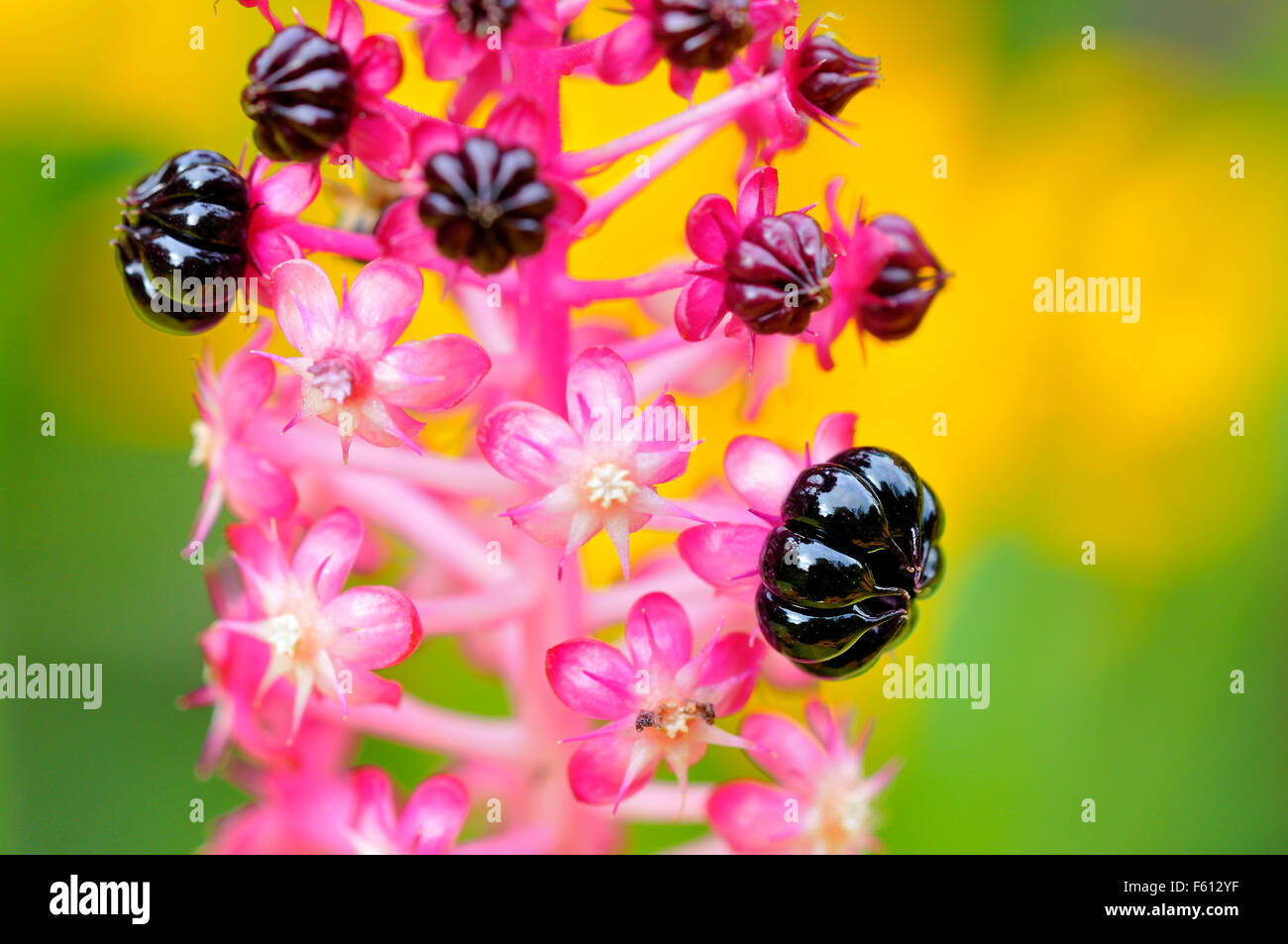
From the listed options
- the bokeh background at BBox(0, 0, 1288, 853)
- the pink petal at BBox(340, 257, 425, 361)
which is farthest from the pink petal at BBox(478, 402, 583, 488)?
the bokeh background at BBox(0, 0, 1288, 853)

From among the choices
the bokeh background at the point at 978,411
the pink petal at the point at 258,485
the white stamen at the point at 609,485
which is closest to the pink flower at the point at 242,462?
the pink petal at the point at 258,485

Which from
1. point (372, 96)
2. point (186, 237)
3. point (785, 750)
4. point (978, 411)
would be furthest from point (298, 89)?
point (978, 411)

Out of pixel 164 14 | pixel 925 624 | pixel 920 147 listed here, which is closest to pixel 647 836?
pixel 925 624

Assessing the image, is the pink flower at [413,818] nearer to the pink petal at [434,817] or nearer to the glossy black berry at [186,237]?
the pink petal at [434,817]

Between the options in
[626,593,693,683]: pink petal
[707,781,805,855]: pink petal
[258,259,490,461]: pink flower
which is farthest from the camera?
[707,781,805,855]: pink petal

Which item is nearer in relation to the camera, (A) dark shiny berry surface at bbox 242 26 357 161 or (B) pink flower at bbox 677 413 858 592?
(A) dark shiny berry surface at bbox 242 26 357 161

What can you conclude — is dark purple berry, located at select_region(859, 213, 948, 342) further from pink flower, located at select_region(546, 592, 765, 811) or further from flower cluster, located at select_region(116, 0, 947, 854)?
pink flower, located at select_region(546, 592, 765, 811)
